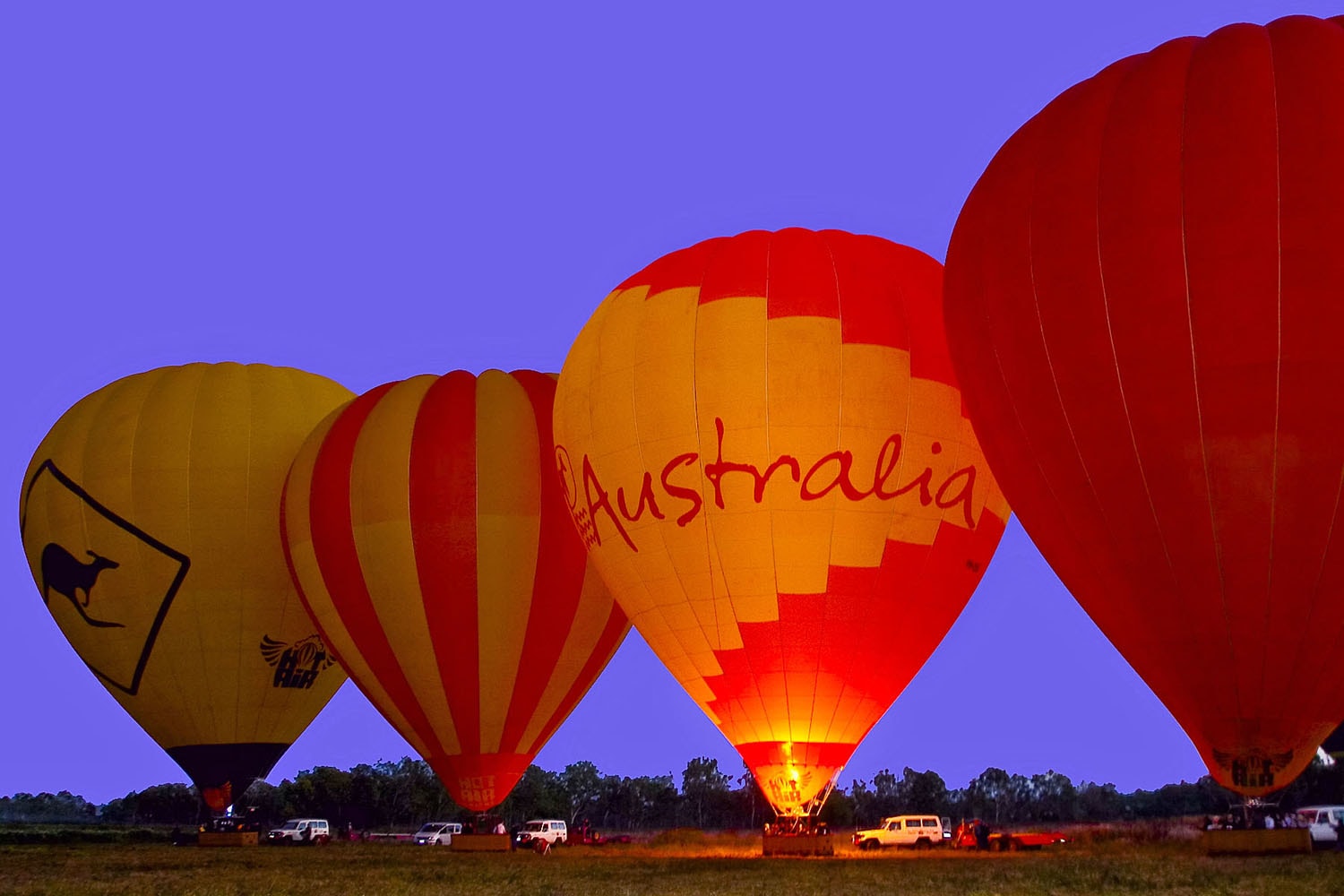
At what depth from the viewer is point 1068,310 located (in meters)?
14.9

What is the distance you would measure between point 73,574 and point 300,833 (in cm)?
813

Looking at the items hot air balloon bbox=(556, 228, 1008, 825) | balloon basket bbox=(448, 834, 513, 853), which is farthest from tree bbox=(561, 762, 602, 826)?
hot air balloon bbox=(556, 228, 1008, 825)

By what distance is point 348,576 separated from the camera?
22000 millimetres

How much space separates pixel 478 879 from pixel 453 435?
319 inches

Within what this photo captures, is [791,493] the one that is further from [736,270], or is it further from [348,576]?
[348,576]

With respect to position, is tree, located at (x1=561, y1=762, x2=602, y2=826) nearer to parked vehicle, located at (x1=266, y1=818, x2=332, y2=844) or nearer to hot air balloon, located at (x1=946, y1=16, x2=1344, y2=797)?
parked vehicle, located at (x1=266, y1=818, x2=332, y2=844)

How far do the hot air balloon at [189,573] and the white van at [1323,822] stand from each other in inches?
613

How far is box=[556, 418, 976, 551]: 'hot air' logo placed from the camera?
1808cm

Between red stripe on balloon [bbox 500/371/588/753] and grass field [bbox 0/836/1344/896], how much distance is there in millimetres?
2085

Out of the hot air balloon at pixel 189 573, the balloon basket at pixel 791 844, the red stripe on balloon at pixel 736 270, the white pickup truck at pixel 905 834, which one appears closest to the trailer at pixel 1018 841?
the white pickup truck at pixel 905 834

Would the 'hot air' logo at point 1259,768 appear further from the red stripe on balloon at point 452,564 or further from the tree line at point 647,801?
the tree line at point 647,801

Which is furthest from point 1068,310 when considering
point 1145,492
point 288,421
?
point 288,421

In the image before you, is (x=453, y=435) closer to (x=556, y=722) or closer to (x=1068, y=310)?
(x=556, y=722)

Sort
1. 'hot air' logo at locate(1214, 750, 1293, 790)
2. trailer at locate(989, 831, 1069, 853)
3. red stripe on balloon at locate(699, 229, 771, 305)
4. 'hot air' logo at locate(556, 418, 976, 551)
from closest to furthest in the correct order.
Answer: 'hot air' logo at locate(1214, 750, 1293, 790)
'hot air' logo at locate(556, 418, 976, 551)
red stripe on balloon at locate(699, 229, 771, 305)
trailer at locate(989, 831, 1069, 853)
